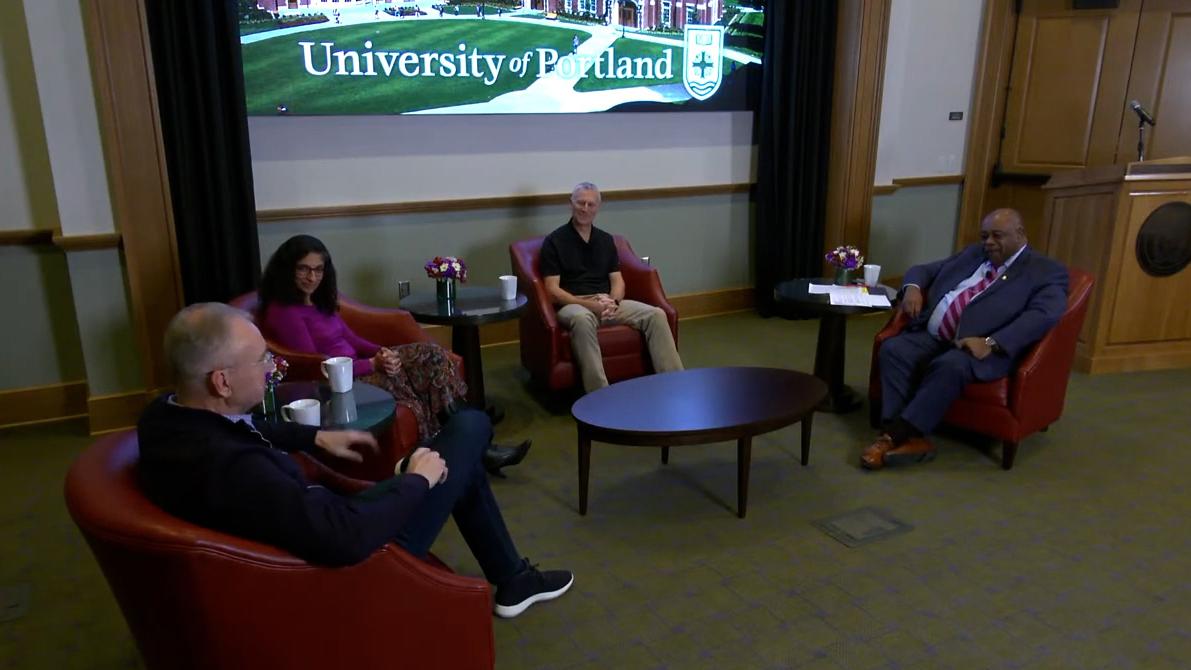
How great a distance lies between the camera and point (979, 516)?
278 cm

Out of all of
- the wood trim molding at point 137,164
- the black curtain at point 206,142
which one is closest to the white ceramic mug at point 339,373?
the wood trim molding at point 137,164

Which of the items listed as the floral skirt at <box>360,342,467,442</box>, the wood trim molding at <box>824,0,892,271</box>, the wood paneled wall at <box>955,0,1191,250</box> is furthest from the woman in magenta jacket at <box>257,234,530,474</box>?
the wood paneled wall at <box>955,0,1191,250</box>

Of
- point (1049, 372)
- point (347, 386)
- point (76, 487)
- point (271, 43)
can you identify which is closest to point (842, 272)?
point (1049, 372)

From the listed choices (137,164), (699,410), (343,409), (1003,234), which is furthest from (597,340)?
(137,164)

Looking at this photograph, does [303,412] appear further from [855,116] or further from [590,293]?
[855,116]

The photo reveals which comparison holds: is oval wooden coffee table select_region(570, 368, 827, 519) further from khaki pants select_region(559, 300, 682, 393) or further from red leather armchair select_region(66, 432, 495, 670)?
red leather armchair select_region(66, 432, 495, 670)

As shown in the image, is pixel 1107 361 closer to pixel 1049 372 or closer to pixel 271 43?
pixel 1049 372

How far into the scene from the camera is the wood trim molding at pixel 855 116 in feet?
16.7

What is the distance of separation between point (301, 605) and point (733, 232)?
4.41 meters

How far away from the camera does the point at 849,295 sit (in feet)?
11.9

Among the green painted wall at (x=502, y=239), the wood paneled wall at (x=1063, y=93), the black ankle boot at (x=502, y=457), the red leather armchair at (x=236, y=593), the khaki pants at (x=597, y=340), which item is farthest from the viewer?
the wood paneled wall at (x=1063, y=93)

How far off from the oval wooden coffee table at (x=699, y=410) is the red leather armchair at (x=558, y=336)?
683 mm

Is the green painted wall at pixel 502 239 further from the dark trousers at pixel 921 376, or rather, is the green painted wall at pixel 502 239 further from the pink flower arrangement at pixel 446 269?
the dark trousers at pixel 921 376

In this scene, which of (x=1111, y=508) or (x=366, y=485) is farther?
(x=1111, y=508)
